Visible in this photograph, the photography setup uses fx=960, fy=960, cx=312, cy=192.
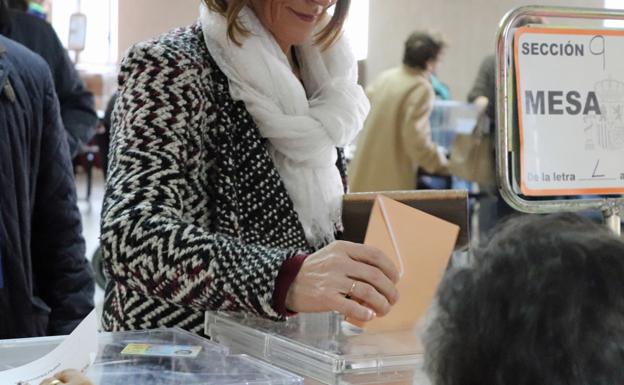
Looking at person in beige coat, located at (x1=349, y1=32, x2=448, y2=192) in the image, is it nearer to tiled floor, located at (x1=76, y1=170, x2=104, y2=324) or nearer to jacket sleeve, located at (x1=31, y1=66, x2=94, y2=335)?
tiled floor, located at (x1=76, y1=170, x2=104, y2=324)

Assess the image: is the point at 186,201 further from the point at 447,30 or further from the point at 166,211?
the point at 447,30

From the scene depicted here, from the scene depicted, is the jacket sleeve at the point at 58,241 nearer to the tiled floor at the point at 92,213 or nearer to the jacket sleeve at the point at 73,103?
the jacket sleeve at the point at 73,103

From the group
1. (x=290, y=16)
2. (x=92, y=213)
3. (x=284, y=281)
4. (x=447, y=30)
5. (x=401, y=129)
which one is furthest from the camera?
(x=92, y=213)

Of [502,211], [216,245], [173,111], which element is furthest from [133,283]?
[502,211]

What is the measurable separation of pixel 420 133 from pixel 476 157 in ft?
1.34

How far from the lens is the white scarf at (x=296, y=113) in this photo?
4.52 ft

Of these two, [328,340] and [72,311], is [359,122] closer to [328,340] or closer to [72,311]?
[328,340]

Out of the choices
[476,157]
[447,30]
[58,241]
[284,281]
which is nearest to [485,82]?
[476,157]

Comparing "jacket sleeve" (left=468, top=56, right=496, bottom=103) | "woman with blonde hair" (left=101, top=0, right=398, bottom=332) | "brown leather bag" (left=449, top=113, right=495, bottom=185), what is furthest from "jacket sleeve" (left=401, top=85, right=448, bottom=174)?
"woman with blonde hair" (left=101, top=0, right=398, bottom=332)

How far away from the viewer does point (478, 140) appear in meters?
4.80

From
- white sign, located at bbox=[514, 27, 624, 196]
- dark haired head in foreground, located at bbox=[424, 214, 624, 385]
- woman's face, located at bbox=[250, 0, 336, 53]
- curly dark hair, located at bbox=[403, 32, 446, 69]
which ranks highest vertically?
curly dark hair, located at bbox=[403, 32, 446, 69]

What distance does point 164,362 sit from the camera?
0.99 meters

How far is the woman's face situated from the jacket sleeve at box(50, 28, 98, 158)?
1.62 metres

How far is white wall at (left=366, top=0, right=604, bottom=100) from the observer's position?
24.3 feet
